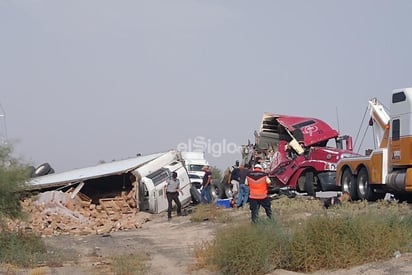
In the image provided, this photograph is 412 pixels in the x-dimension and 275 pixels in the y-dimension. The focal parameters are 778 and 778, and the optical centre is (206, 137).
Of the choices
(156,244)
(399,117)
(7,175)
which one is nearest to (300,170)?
(399,117)

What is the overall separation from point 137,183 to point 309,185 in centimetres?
652

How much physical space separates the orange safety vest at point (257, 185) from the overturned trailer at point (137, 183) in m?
12.1

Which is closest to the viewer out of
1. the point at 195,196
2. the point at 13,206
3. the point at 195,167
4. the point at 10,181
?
the point at 10,181

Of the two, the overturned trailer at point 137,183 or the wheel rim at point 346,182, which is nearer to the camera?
the wheel rim at point 346,182

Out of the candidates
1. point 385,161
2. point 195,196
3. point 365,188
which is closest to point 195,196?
point 195,196

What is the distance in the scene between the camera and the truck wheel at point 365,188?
80.4ft

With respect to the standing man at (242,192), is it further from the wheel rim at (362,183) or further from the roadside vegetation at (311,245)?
the roadside vegetation at (311,245)

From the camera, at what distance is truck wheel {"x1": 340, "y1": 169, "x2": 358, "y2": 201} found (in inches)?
999

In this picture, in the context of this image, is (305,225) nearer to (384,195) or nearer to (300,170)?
(384,195)

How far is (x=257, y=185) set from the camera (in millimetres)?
16938

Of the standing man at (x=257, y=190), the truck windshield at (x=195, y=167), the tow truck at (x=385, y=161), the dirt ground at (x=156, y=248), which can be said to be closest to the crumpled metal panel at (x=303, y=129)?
the tow truck at (x=385, y=161)

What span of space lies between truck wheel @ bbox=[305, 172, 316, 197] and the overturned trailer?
4653 millimetres

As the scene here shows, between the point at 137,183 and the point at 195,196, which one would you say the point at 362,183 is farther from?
the point at 137,183

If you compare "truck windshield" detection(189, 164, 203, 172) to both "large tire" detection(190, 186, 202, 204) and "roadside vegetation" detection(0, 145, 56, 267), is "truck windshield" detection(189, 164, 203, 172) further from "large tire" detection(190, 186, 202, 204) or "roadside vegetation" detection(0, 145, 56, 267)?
"roadside vegetation" detection(0, 145, 56, 267)
